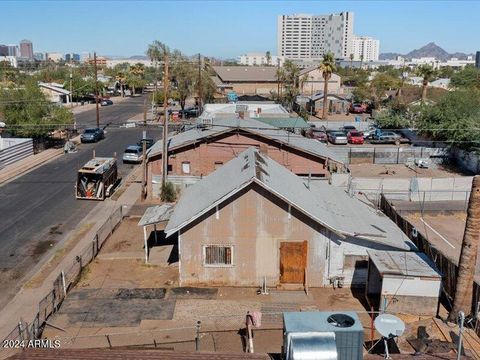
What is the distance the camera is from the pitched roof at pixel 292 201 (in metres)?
19.5

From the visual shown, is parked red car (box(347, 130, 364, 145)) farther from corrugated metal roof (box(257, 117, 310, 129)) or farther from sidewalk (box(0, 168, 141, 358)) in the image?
sidewalk (box(0, 168, 141, 358))

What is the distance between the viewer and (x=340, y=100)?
264 ft

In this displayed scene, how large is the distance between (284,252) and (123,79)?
10173cm

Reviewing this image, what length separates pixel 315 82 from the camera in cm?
10538

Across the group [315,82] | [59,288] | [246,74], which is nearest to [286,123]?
[59,288]

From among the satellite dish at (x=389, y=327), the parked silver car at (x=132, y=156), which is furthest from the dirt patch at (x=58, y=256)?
the parked silver car at (x=132, y=156)

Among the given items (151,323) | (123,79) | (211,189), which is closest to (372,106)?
(123,79)

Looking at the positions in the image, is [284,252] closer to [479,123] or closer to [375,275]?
[375,275]

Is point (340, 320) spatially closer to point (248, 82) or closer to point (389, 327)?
point (389, 327)

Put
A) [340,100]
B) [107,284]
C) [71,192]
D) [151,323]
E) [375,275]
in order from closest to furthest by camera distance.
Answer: [151,323] < [375,275] < [107,284] < [71,192] < [340,100]

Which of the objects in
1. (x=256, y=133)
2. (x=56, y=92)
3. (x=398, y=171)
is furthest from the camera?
(x=56, y=92)

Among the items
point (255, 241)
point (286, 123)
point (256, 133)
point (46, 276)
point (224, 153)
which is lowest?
point (46, 276)

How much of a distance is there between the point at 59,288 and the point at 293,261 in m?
9.31

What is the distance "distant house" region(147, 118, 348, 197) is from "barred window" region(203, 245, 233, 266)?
1344 cm
